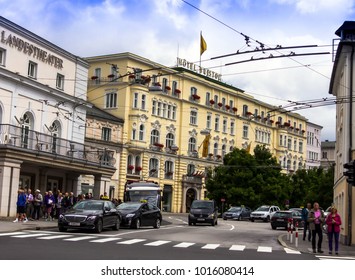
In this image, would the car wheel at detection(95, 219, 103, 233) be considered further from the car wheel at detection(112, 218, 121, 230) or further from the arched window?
the arched window

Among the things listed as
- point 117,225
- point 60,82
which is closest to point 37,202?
point 117,225

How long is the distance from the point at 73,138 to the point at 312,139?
75054mm

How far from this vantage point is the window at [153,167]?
69312 mm

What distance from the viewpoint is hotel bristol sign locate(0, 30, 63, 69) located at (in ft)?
112

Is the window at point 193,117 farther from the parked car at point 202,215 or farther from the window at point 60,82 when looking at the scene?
the window at point 60,82

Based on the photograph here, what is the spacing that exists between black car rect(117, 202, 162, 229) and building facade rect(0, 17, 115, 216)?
20.5 ft

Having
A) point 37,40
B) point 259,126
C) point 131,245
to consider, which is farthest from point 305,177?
point 131,245

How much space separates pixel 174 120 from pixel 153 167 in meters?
7.74

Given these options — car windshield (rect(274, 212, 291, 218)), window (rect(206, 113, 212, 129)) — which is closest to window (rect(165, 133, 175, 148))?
window (rect(206, 113, 212, 129))

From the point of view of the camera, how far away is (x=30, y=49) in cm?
3638

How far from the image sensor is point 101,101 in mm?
69000

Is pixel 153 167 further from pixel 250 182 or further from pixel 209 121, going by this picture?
pixel 209 121

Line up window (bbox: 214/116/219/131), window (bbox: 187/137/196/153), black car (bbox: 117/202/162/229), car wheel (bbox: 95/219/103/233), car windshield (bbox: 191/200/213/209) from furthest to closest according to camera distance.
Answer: window (bbox: 214/116/219/131) → window (bbox: 187/137/196/153) → car windshield (bbox: 191/200/213/209) → black car (bbox: 117/202/162/229) → car wheel (bbox: 95/219/103/233)
